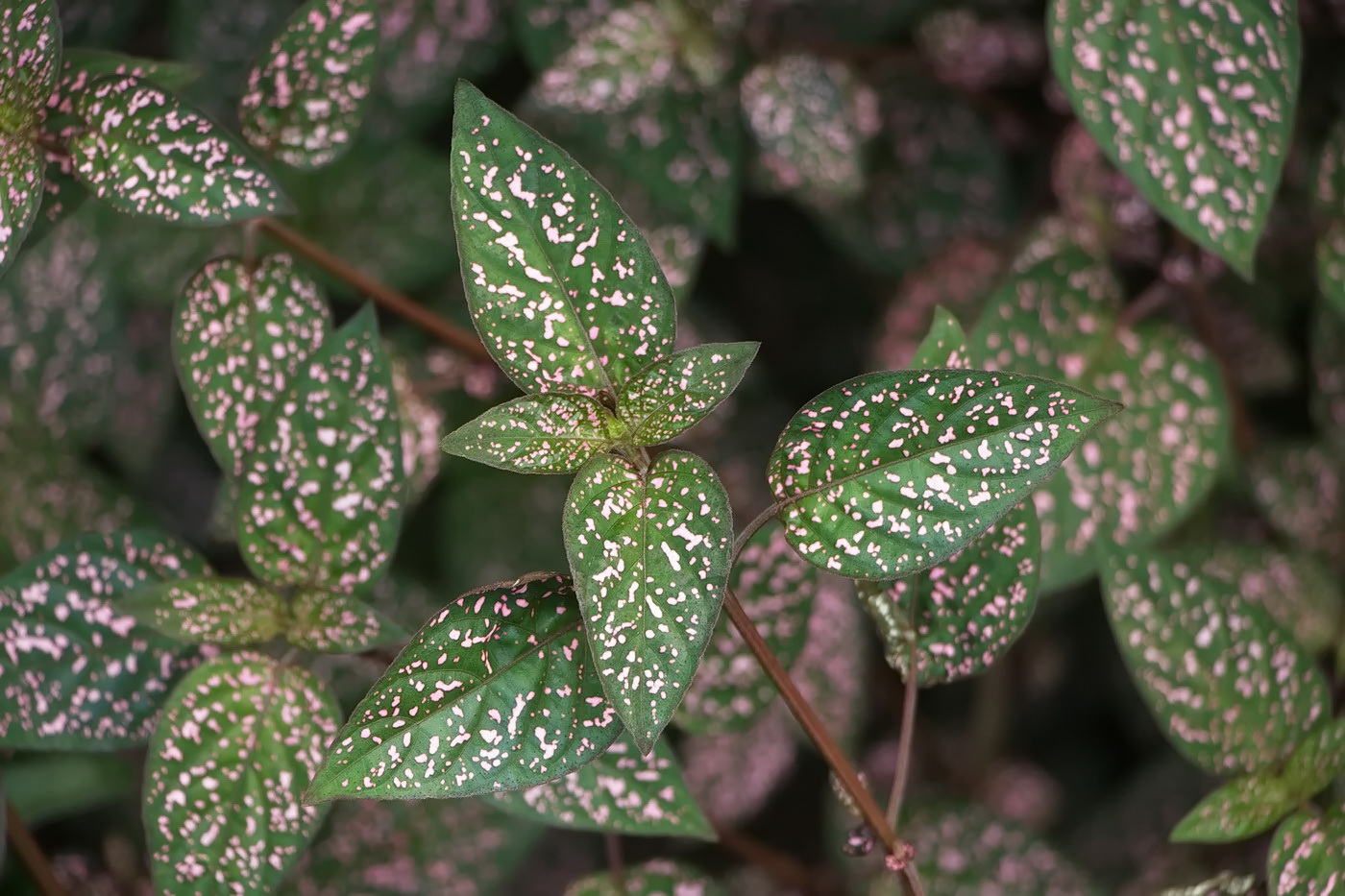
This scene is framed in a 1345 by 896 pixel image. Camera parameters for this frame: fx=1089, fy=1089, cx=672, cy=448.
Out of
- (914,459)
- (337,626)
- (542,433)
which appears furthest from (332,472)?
(914,459)

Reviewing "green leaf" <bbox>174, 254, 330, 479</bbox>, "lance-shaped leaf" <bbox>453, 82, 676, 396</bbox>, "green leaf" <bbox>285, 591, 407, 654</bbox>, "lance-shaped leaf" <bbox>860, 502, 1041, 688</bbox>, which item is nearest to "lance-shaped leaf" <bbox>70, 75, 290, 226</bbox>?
"green leaf" <bbox>174, 254, 330, 479</bbox>

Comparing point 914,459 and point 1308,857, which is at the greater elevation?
point 914,459

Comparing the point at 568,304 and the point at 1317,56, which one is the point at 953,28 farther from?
the point at 568,304

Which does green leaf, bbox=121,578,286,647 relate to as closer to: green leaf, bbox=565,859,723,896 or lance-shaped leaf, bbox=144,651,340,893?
lance-shaped leaf, bbox=144,651,340,893

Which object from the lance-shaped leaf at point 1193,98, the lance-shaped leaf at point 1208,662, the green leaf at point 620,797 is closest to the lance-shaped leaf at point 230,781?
the green leaf at point 620,797

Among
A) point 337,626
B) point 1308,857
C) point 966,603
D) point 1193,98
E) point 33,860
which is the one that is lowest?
point 1308,857

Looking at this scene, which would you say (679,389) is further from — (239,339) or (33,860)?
(33,860)

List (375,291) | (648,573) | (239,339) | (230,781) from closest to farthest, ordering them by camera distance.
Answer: (648,573) → (230,781) → (239,339) → (375,291)

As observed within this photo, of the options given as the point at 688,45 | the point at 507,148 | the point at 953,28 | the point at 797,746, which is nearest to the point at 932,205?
the point at 953,28
